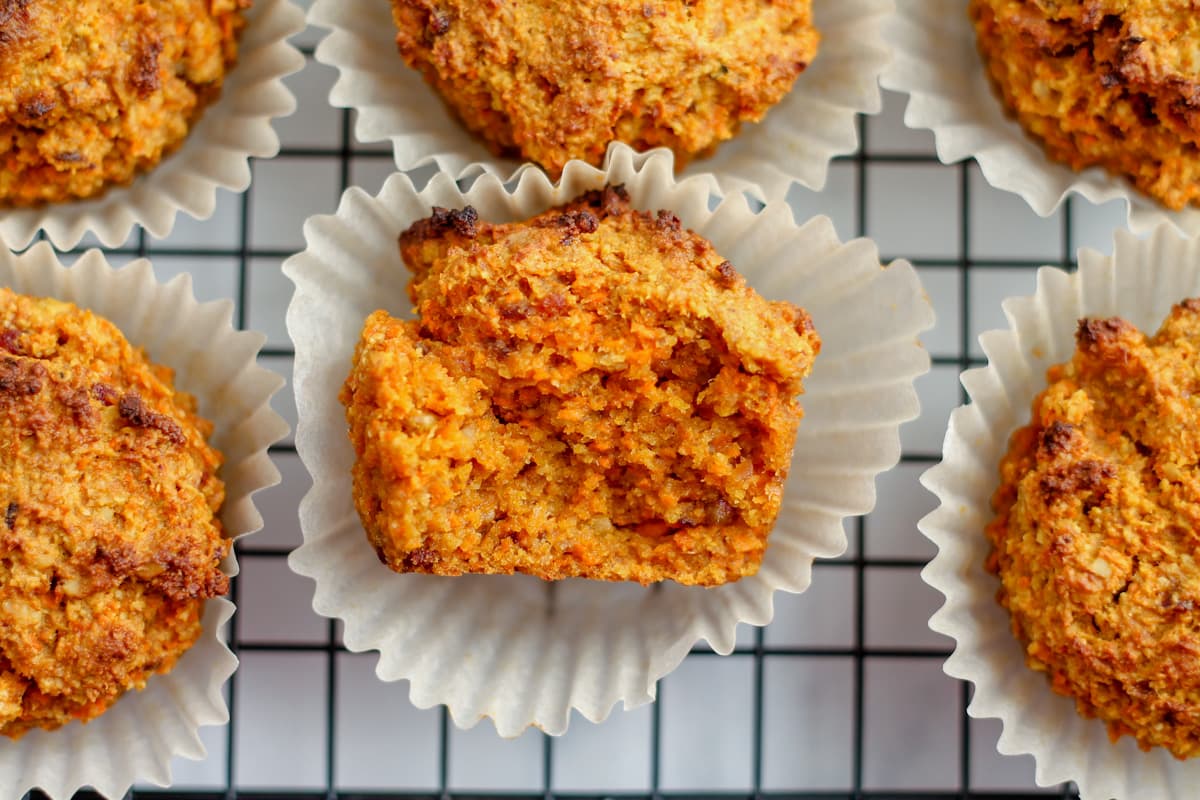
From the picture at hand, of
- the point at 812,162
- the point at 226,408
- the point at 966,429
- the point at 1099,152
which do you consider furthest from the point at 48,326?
the point at 1099,152

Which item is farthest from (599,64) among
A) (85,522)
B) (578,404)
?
(85,522)

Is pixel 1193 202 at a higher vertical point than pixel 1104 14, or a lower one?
lower

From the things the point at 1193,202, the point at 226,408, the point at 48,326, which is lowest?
the point at 226,408

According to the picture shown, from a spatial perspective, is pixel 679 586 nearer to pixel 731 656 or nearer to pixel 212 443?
pixel 731 656

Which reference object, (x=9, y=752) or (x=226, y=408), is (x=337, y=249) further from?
(x=9, y=752)

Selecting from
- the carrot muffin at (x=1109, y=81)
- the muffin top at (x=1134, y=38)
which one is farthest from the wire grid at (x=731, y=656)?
the muffin top at (x=1134, y=38)

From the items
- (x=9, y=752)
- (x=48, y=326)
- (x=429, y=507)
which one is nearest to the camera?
(x=429, y=507)

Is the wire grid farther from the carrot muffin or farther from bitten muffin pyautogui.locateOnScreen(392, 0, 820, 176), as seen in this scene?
bitten muffin pyautogui.locateOnScreen(392, 0, 820, 176)

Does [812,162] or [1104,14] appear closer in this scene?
[1104,14]
